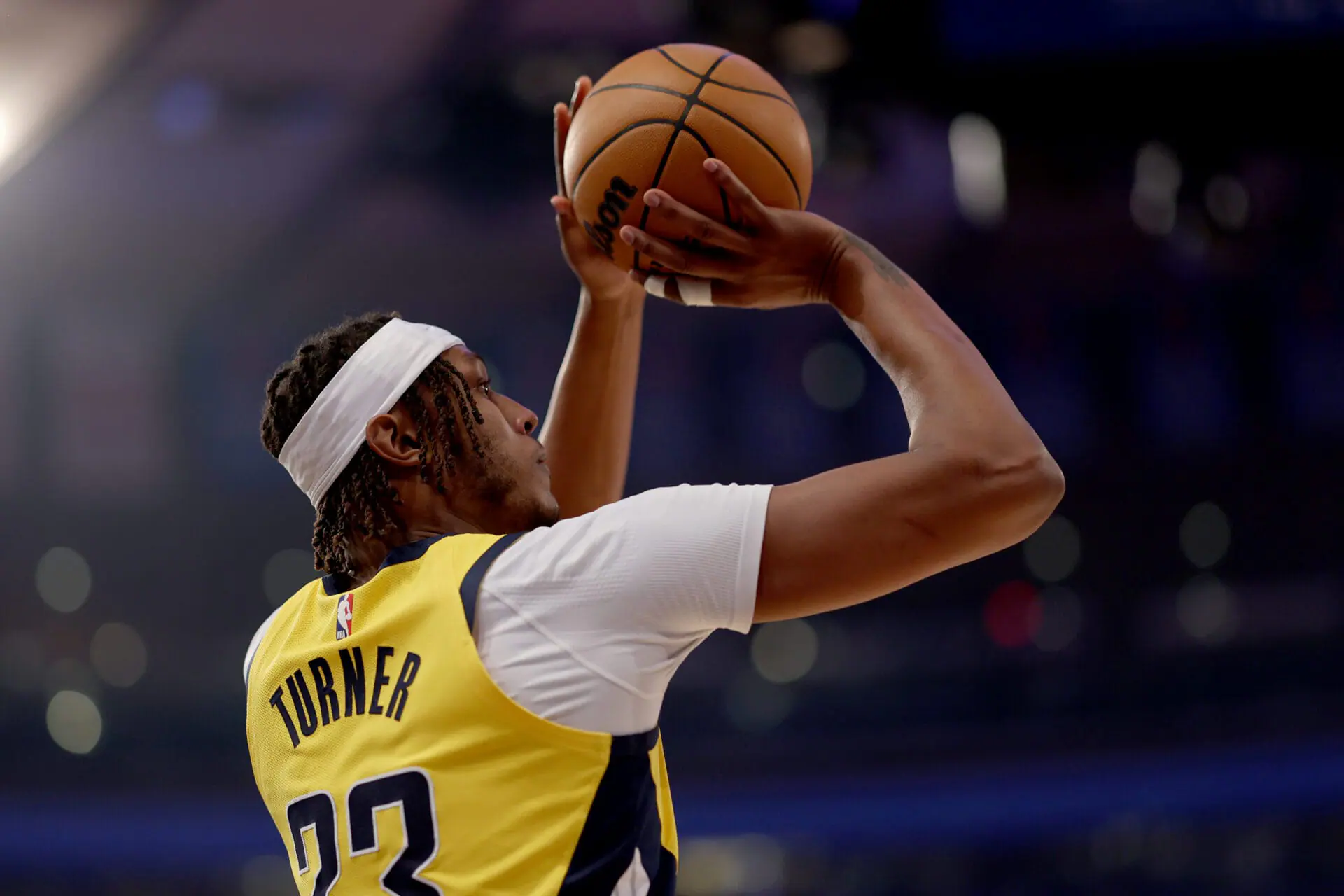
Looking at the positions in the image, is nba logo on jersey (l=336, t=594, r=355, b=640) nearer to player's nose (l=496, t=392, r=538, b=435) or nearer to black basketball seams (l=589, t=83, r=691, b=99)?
player's nose (l=496, t=392, r=538, b=435)

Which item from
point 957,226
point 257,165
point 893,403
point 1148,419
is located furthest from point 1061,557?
point 257,165

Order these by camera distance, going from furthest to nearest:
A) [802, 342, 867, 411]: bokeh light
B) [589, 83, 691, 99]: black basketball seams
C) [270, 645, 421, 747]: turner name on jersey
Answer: [802, 342, 867, 411]: bokeh light < [589, 83, 691, 99]: black basketball seams < [270, 645, 421, 747]: turner name on jersey

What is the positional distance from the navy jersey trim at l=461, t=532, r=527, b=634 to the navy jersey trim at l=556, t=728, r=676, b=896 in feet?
0.77

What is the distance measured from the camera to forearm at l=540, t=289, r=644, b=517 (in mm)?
2375

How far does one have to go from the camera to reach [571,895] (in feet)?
4.96

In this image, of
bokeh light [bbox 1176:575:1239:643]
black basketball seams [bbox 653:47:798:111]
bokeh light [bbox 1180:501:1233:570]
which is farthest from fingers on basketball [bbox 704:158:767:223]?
bokeh light [bbox 1180:501:1233:570]

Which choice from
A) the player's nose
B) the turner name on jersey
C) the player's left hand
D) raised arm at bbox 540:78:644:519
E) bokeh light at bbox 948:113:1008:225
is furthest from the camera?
bokeh light at bbox 948:113:1008:225

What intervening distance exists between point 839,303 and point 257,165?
805 centimetres

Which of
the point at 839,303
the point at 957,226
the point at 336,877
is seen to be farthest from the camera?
the point at 957,226

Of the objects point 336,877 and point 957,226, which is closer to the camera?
point 336,877

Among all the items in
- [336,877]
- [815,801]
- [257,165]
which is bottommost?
[815,801]

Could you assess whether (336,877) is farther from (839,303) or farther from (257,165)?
(257,165)

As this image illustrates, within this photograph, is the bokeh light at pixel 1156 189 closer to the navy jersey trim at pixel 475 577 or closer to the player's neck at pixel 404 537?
the player's neck at pixel 404 537

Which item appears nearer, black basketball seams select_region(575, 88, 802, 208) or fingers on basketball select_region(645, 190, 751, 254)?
fingers on basketball select_region(645, 190, 751, 254)
